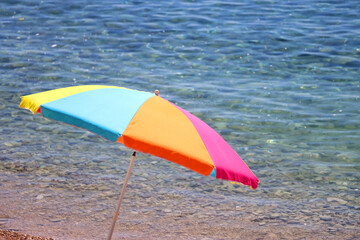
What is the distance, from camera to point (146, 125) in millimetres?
4180

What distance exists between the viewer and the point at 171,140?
4.14 meters

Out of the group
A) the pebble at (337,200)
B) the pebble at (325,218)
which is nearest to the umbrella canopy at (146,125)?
the pebble at (325,218)

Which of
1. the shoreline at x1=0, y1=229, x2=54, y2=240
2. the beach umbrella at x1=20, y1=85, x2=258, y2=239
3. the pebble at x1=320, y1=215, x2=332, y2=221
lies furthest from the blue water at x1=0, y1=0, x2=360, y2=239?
the beach umbrella at x1=20, y1=85, x2=258, y2=239

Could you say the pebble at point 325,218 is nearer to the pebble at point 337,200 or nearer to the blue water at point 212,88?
the blue water at point 212,88

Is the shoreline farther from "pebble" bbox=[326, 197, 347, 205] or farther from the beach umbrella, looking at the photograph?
"pebble" bbox=[326, 197, 347, 205]

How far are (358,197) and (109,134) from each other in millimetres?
4765

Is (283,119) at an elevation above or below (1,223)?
above

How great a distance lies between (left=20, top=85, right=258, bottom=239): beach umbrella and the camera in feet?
13.2

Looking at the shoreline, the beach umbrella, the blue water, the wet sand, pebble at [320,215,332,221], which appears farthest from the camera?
the blue water

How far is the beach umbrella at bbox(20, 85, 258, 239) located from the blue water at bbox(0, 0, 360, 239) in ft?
8.58

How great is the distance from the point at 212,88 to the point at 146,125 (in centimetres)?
719

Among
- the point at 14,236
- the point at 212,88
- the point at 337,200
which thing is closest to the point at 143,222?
the point at 14,236

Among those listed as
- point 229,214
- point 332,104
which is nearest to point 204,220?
point 229,214

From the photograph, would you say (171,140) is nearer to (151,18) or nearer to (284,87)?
(284,87)
